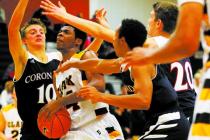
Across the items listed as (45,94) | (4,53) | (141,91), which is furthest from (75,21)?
(4,53)

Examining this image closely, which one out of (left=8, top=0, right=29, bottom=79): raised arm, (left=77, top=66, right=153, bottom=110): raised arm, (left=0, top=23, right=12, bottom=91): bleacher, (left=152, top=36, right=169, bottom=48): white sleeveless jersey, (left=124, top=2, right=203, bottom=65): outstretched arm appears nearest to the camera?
(left=124, top=2, right=203, bottom=65): outstretched arm

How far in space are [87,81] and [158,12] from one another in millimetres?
934

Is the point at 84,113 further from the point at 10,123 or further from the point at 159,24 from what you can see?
the point at 10,123

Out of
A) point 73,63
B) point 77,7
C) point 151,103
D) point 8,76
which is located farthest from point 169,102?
point 8,76

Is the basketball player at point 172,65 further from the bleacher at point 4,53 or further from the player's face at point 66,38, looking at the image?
the bleacher at point 4,53

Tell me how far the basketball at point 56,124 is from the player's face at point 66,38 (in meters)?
0.76

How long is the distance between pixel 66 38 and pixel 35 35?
1.31 ft

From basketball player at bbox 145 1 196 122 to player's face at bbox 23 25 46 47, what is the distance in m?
1.34

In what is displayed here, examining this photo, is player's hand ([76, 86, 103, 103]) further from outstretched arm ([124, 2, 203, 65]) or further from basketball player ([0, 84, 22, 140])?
basketball player ([0, 84, 22, 140])

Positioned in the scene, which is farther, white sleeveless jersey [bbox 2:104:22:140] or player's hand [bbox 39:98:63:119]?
white sleeveless jersey [bbox 2:104:22:140]

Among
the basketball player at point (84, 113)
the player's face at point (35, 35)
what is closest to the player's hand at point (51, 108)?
the basketball player at point (84, 113)

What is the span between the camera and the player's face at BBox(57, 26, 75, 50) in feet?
19.2

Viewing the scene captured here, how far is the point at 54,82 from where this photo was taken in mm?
5754

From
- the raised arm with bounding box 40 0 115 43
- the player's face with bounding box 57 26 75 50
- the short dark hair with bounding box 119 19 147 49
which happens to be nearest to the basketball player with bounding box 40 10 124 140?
the player's face with bounding box 57 26 75 50
